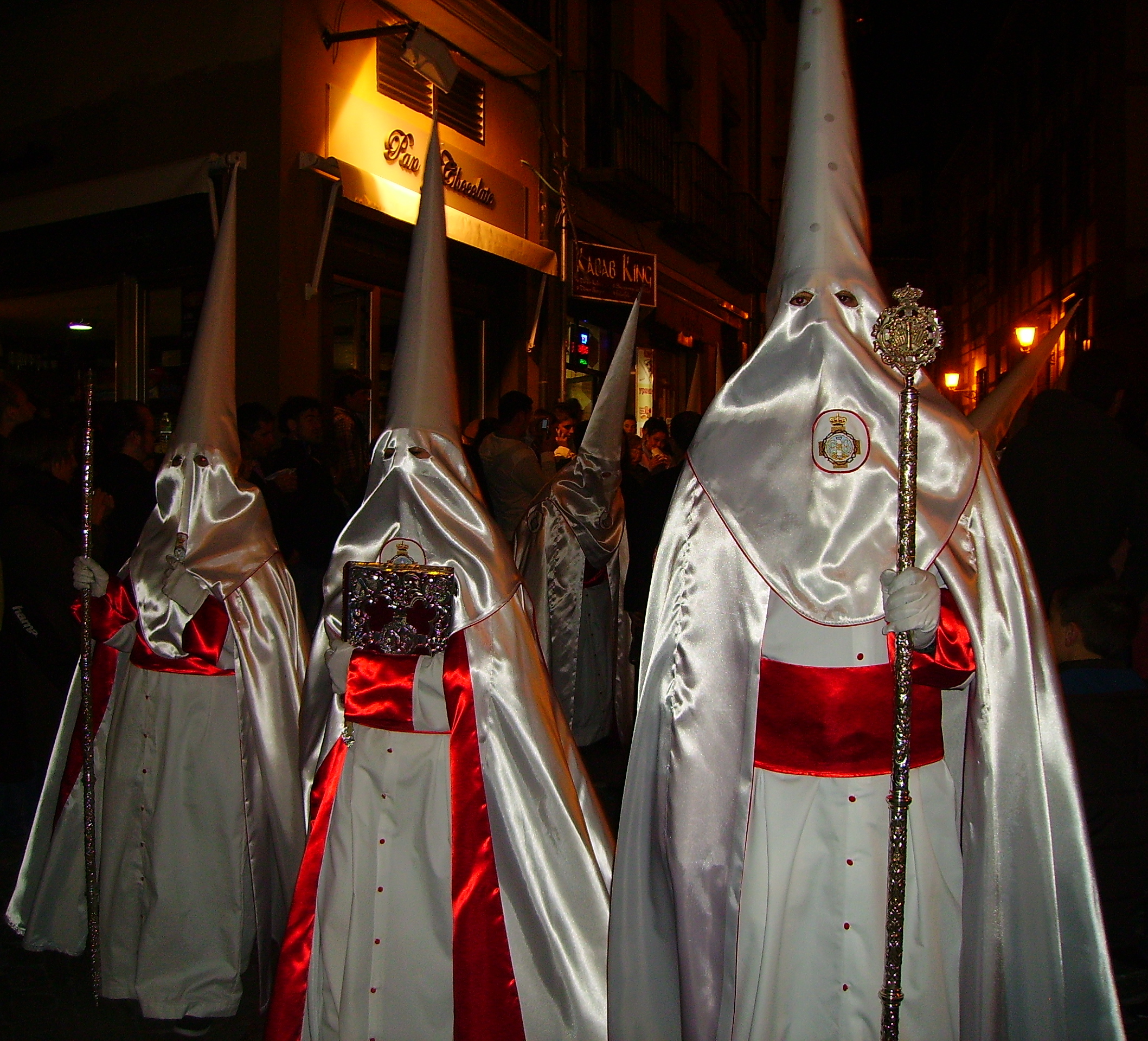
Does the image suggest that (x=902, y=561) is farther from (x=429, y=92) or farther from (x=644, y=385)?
(x=644, y=385)

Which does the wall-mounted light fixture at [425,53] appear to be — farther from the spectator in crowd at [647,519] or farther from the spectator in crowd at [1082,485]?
the spectator in crowd at [1082,485]

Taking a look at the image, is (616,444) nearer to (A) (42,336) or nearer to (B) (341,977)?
(B) (341,977)

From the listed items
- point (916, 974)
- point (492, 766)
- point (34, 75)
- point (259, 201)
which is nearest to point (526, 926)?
point (492, 766)

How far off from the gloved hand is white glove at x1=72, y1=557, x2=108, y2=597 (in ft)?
9.06

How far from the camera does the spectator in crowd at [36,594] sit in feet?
13.7

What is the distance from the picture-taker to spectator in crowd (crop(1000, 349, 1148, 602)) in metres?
4.07

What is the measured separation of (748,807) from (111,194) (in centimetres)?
769

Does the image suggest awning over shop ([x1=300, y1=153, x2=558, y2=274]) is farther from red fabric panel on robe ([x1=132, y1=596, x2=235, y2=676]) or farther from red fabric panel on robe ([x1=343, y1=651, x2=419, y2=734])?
red fabric panel on robe ([x1=343, y1=651, x2=419, y2=734])

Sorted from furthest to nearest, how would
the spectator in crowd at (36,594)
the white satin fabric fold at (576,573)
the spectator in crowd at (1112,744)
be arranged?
1. the white satin fabric fold at (576,573)
2. the spectator in crowd at (36,594)
3. the spectator in crowd at (1112,744)

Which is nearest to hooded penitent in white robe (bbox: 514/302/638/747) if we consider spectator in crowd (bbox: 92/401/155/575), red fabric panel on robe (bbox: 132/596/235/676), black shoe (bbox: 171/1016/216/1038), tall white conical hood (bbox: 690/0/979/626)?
spectator in crowd (bbox: 92/401/155/575)

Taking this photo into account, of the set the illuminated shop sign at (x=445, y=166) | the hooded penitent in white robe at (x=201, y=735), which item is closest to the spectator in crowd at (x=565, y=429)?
the illuminated shop sign at (x=445, y=166)

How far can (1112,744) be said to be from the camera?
3.55 meters

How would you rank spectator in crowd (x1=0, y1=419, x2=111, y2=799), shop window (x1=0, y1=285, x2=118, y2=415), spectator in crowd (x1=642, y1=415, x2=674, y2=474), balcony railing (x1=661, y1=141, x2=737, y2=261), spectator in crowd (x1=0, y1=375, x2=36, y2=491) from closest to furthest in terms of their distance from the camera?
spectator in crowd (x1=0, y1=419, x2=111, y2=799) < spectator in crowd (x1=0, y1=375, x2=36, y2=491) < shop window (x1=0, y1=285, x2=118, y2=415) < spectator in crowd (x1=642, y1=415, x2=674, y2=474) < balcony railing (x1=661, y1=141, x2=737, y2=261)

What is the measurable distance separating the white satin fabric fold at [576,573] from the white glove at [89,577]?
113 inches
